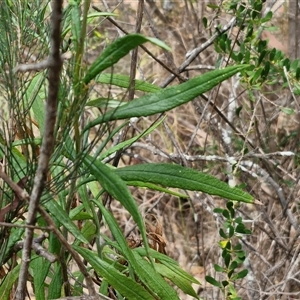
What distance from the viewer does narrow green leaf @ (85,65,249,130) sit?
32.7 inches

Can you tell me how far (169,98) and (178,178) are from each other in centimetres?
14

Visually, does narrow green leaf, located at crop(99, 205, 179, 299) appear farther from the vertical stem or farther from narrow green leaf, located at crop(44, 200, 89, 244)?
the vertical stem

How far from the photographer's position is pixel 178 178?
3.01 feet

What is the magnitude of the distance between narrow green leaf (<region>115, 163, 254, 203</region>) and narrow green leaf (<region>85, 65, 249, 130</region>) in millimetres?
122

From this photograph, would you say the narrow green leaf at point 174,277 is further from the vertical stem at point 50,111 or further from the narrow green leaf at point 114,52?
the narrow green leaf at point 114,52

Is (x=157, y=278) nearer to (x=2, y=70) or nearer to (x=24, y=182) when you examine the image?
(x=24, y=182)

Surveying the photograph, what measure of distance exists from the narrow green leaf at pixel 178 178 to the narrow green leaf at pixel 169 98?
0.40 ft

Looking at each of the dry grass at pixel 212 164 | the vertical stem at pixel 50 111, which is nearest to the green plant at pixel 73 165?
the vertical stem at pixel 50 111

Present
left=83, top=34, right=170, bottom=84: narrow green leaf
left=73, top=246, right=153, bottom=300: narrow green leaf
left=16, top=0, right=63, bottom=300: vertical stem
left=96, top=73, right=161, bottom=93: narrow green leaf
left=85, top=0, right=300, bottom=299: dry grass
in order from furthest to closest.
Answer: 1. left=85, top=0, right=300, bottom=299: dry grass
2. left=96, top=73, right=161, bottom=93: narrow green leaf
3. left=73, top=246, right=153, bottom=300: narrow green leaf
4. left=83, top=34, right=170, bottom=84: narrow green leaf
5. left=16, top=0, right=63, bottom=300: vertical stem

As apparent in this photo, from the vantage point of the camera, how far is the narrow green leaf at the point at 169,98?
0.83 m

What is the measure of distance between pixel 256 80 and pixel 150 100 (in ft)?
2.69

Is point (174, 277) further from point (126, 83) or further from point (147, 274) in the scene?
point (126, 83)

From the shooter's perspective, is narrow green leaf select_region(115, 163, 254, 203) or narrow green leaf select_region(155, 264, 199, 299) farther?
narrow green leaf select_region(155, 264, 199, 299)

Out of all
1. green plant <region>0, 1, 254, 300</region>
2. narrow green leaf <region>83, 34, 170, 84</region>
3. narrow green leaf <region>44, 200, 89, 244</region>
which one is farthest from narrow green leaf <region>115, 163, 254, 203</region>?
narrow green leaf <region>83, 34, 170, 84</region>
